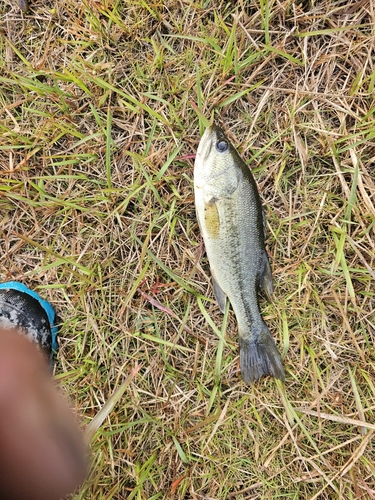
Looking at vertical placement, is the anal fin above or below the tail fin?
above

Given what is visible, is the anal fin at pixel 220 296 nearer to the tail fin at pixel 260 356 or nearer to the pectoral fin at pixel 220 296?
the pectoral fin at pixel 220 296

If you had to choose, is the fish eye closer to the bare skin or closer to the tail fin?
the tail fin

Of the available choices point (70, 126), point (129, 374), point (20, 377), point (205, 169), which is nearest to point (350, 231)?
point (205, 169)

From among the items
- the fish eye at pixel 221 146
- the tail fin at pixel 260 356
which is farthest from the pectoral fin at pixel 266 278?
the fish eye at pixel 221 146

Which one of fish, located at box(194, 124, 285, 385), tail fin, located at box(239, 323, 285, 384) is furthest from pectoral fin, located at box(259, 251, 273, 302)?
tail fin, located at box(239, 323, 285, 384)

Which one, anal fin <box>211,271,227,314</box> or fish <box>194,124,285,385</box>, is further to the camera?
anal fin <box>211,271,227,314</box>

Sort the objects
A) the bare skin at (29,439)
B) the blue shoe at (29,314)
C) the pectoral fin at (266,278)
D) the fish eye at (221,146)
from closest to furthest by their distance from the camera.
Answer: the bare skin at (29,439) < the fish eye at (221,146) < the pectoral fin at (266,278) < the blue shoe at (29,314)
